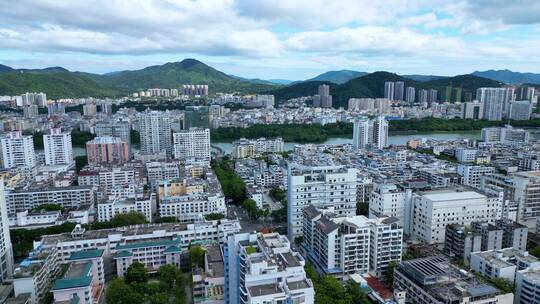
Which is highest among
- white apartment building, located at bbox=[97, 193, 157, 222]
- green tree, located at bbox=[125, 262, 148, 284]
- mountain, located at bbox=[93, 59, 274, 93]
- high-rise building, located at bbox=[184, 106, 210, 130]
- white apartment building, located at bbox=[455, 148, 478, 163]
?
mountain, located at bbox=[93, 59, 274, 93]

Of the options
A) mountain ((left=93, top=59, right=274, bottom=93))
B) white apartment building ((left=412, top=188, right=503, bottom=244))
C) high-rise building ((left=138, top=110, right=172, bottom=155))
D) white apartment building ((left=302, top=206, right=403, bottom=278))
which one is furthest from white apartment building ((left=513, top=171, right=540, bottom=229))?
mountain ((left=93, top=59, right=274, bottom=93))

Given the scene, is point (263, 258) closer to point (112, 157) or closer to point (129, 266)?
point (129, 266)

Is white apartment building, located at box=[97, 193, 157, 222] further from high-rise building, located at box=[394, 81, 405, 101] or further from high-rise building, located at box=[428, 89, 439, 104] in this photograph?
high-rise building, located at box=[394, 81, 405, 101]

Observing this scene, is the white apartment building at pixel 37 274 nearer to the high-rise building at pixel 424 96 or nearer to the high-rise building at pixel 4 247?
the high-rise building at pixel 4 247

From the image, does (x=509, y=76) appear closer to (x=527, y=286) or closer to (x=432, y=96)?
(x=432, y=96)

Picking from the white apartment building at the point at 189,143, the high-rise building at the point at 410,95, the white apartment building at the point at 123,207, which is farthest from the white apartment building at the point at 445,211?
the high-rise building at the point at 410,95

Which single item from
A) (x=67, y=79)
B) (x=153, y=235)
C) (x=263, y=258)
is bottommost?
(x=153, y=235)

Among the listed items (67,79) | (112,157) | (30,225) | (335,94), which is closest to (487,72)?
(335,94)

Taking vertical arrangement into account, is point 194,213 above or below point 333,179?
below
